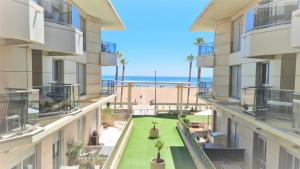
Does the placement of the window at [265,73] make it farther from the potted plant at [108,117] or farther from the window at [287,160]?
the potted plant at [108,117]

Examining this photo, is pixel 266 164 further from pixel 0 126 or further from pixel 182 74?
pixel 182 74

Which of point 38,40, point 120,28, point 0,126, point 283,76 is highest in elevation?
point 120,28

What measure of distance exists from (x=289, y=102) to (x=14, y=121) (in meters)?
8.27

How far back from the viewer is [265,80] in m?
13.6

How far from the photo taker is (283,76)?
11570 mm

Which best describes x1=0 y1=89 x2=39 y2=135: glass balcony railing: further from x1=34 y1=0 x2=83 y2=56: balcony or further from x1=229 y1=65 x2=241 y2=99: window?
x1=229 y1=65 x2=241 y2=99: window

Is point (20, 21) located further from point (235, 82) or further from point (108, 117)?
point (108, 117)

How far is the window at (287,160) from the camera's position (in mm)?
9835

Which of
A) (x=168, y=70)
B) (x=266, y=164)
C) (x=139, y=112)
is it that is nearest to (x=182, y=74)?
(x=168, y=70)

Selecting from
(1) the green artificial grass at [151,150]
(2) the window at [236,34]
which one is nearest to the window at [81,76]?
(1) the green artificial grass at [151,150]

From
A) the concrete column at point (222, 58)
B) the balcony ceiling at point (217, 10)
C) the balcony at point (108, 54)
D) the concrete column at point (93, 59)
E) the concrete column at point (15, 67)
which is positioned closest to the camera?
the concrete column at point (15, 67)

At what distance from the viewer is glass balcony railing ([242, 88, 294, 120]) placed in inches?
372

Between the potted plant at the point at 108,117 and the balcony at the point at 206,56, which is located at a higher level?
the balcony at the point at 206,56

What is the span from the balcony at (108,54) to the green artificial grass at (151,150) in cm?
609
